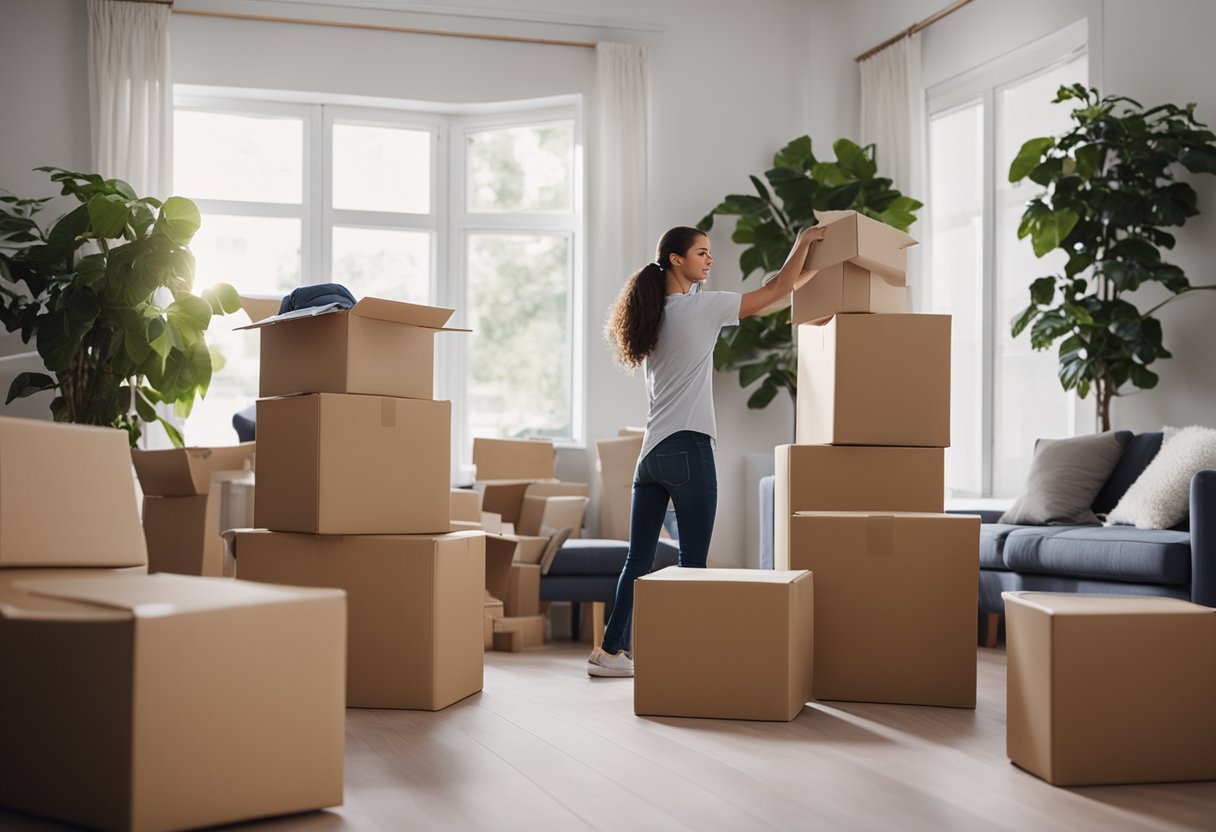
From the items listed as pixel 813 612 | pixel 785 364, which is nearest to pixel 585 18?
pixel 785 364

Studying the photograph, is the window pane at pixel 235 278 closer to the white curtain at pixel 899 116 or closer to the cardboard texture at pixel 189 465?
the cardboard texture at pixel 189 465

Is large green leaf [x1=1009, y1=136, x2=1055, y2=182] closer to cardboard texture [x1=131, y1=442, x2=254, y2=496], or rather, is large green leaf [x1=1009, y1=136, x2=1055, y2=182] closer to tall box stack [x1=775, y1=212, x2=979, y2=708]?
tall box stack [x1=775, y1=212, x2=979, y2=708]

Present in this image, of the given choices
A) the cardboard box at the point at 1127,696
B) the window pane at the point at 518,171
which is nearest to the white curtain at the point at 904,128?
the window pane at the point at 518,171

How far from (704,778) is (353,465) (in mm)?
1282

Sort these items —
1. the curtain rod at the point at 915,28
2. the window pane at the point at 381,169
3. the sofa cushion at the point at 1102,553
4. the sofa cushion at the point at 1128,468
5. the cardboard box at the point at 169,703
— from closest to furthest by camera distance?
1. the cardboard box at the point at 169,703
2. the sofa cushion at the point at 1102,553
3. the sofa cushion at the point at 1128,468
4. the curtain rod at the point at 915,28
5. the window pane at the point at 381,169

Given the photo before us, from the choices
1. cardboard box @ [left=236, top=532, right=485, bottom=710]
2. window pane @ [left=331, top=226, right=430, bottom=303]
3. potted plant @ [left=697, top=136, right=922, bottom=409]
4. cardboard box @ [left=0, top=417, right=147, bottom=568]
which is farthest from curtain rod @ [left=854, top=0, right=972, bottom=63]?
cardboard box @ [left=0, top=417, right=147, bottom=568]

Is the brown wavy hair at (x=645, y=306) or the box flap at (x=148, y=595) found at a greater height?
the brown wavy hair at (x=645, y=306)

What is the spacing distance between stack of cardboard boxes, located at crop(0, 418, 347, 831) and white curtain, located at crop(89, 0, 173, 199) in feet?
12.8

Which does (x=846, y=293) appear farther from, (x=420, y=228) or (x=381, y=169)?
(x=381, y=169)

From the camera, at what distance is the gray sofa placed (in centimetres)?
333

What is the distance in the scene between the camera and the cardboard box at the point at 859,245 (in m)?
3.26

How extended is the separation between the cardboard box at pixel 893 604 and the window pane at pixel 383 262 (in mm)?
3642

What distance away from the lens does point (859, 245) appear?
3244mm

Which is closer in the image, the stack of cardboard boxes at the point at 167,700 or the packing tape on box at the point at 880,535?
the stack of cardboard boxes at the point at 167,700
